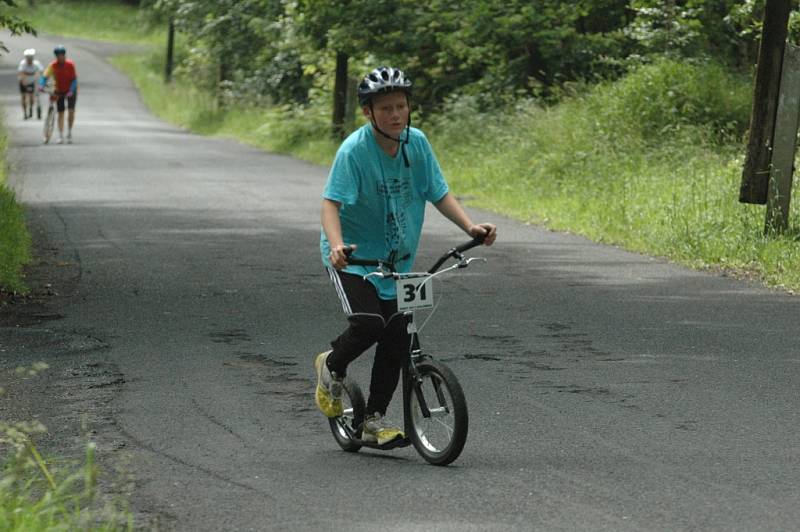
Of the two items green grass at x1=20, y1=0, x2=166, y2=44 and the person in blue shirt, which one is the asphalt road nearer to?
the person in blue shirt

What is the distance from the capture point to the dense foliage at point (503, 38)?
82.0 ft

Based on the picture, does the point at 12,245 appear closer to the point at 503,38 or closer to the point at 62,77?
the point at 503,38

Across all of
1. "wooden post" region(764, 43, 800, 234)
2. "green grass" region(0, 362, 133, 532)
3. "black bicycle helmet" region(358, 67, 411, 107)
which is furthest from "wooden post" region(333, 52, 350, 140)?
"green grass" region(0, 362, 133, 532)

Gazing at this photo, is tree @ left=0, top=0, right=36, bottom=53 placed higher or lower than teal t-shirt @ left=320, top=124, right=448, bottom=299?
higher

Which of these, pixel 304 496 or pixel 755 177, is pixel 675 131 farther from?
pixel 304 496

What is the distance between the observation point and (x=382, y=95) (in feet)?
21.7

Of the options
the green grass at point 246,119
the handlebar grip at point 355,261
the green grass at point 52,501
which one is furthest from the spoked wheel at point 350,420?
Answer: the green grass at point 246,119

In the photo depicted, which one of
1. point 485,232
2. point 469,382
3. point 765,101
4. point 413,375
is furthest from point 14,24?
point 485,232

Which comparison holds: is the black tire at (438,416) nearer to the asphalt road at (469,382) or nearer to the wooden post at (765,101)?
the asphalt road at (469,382)

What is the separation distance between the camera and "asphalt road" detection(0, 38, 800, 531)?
608 centimetres

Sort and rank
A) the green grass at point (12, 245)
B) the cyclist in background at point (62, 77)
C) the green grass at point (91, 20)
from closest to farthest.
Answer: the green grass at point (12, 245), the cyclist in background at point (62, 77), the green grass at point (91, 20)

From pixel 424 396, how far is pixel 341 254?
2.90 feet

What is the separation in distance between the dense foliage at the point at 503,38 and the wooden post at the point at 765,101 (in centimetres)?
641

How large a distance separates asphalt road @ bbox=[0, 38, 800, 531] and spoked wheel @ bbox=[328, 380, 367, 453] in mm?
95
